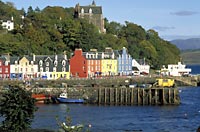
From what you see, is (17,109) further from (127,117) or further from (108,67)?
(108,67)

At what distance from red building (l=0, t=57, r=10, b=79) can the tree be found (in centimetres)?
7297

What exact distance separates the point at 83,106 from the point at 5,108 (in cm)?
4012

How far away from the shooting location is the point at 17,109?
30.9m

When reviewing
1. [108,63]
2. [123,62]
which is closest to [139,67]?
[123,62]

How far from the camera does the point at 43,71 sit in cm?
10662

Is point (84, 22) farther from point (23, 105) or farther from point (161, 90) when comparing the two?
point (23, 105)

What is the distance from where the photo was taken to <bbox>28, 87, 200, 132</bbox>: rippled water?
170 feet

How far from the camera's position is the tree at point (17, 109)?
30906mm

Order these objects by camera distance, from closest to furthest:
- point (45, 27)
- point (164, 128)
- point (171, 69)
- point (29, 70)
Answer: point (164, 128) < point (29, 70) < point (45, 27) < point (171, 69)

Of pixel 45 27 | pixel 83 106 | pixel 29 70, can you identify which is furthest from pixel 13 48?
pixel 83 106

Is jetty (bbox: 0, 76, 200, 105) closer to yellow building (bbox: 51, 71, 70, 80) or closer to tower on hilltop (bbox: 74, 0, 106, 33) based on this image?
yellow building (bbox: 51, 71, 70, 80)

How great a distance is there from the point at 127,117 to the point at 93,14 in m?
106

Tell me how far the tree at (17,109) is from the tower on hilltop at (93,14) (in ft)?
427

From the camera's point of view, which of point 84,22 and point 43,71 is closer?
point 43,71
